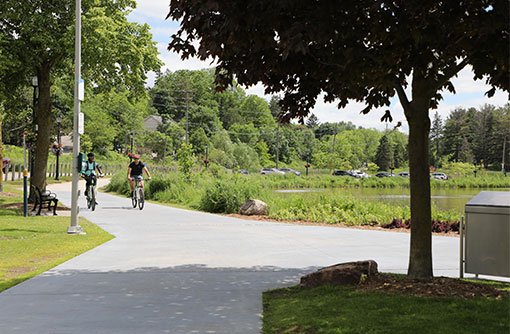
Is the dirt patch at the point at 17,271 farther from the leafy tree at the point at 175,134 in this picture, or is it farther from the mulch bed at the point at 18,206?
the leafy tree at the point at 175,134

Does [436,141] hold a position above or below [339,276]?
above

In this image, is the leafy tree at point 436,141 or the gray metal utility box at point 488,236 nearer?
the gray metal utility box at point 488,236

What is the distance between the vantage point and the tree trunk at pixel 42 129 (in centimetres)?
2017

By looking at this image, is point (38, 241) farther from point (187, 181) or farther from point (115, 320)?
point (187, 181)

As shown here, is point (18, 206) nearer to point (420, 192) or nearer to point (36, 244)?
point (36, 244)

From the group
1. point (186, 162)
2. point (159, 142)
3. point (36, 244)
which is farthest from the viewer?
point (159, 142)

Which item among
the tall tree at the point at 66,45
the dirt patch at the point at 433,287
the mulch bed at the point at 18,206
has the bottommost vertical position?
the dirt patch at the point at 433,287

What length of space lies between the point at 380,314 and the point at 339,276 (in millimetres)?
1604

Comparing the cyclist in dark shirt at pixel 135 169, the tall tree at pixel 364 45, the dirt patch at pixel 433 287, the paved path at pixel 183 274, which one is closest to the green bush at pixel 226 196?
the cyclist in dark shirt at pixel 135 169

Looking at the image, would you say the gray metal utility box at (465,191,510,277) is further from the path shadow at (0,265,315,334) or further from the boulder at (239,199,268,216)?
the boulder at (239,199,268,216)

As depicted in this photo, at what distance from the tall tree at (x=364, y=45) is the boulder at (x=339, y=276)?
624 millimetres

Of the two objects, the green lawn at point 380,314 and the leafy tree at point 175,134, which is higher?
the leafy tree at point 175,134

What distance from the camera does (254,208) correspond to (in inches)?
786

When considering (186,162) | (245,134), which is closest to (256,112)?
(245,134)
